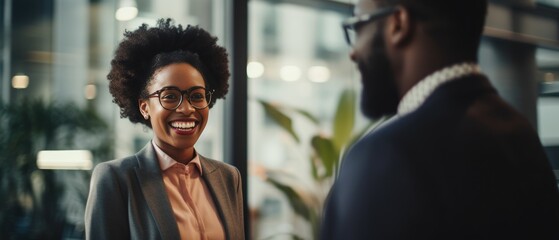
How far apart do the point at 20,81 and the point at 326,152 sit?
70.1 inches

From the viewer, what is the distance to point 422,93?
958 millimetres

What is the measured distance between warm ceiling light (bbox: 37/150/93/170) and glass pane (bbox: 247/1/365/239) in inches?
42.7

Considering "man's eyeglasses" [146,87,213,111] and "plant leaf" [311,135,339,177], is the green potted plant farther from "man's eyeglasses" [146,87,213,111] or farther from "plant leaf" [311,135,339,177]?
"man's eyeglasses" [146,87,213,111]

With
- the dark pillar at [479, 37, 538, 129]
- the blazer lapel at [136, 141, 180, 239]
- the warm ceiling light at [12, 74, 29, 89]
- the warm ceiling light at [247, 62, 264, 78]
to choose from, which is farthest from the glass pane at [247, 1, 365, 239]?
the blazer lapel at [136, 141, 180, 239]

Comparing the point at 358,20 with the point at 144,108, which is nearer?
the point at 358,20

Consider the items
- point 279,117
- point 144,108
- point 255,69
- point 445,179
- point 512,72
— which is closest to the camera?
point 445,179

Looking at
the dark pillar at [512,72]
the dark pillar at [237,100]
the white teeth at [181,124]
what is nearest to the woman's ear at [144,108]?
the white teeth at [181,124]

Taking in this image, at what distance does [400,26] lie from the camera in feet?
3.11

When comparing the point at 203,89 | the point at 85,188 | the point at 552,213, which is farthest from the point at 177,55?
the point at 85,188

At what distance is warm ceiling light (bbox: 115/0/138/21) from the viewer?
3686 millimetres

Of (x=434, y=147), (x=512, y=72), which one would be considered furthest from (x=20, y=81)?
(x=512, y=72)

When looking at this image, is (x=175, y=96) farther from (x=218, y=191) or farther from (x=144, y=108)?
(x=218, y=191)

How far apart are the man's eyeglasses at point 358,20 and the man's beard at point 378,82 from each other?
22 millimetres

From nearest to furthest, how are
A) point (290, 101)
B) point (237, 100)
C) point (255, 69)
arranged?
point (237, 100) < point (255, 69) < point (290, 101)
